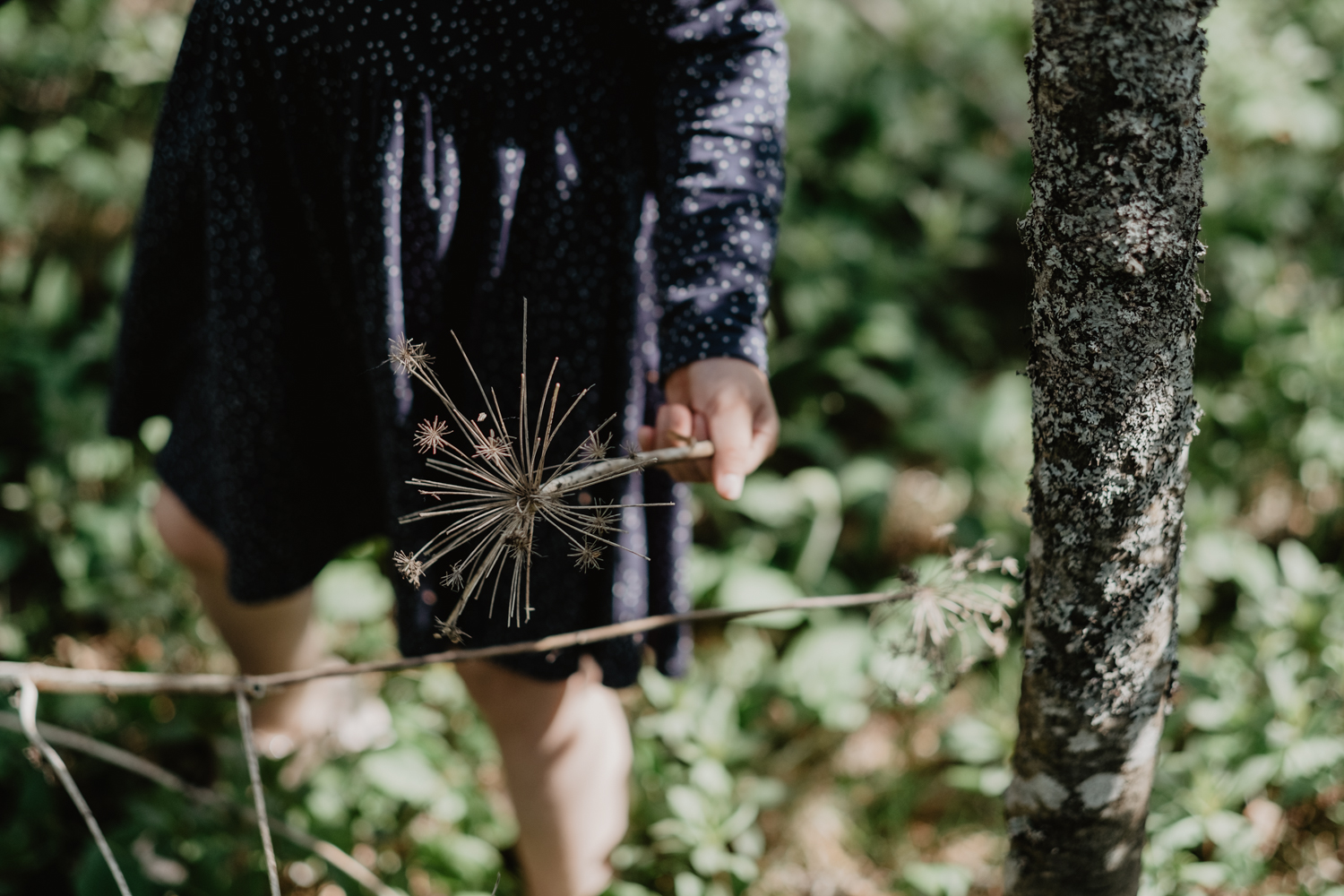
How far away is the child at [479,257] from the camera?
38.6 inches

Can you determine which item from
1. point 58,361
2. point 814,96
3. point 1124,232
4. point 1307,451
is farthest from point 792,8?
point 1124,232

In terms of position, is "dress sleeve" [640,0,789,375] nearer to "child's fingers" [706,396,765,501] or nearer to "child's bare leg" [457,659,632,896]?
"child's fingers" [706,396,765,501]

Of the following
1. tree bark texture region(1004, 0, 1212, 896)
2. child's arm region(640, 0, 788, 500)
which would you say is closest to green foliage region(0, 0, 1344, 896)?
tree bark texture region(1004, 0, 1212, 896)

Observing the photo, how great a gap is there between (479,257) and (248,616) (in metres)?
0.78

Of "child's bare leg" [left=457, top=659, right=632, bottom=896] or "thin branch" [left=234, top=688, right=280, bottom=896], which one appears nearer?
"thin branch" [left=234, top=688, right=280, bottom=896]

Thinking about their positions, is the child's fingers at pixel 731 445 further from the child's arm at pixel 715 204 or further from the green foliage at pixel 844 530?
the green foliage at pixel 844 530

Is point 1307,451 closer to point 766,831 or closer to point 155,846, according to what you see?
point 766,831

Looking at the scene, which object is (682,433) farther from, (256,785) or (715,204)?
(256,785)

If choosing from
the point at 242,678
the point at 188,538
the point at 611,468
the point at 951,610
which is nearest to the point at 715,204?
the point at 611,468

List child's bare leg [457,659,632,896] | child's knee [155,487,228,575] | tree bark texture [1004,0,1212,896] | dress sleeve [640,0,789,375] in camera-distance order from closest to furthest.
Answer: tree bark texture [1004,0,1212,896] → dress sleeve [640,0,789,375] → child's bare leg [457,659,632,896] → child's knee [155,487,228,575]

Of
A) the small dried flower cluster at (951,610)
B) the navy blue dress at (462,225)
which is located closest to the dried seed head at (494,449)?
the navy blue dress at (462,225)

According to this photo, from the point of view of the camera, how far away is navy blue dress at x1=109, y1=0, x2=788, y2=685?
984mm

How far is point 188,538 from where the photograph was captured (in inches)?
55.6

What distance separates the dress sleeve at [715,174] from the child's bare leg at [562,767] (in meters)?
0.51
